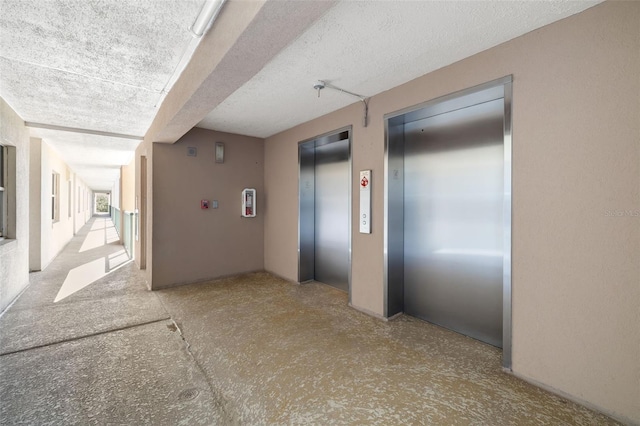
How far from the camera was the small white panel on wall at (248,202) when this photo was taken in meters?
5.08

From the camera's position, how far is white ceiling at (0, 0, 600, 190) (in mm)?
1836

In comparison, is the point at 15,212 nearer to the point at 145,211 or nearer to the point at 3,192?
the point at 3,192

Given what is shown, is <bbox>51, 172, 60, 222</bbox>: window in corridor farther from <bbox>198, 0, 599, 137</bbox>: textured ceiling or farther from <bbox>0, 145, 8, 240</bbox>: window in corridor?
<bbox>198, 0, 599, 137</bbox>: textured ceiling

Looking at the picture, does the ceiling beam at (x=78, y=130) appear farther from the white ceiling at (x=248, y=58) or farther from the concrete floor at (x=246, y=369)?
the concrete floor at (x=246, y=369)

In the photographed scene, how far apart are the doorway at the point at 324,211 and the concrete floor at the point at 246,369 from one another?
0.84 metres

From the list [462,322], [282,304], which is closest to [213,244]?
[282,304]

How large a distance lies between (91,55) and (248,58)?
157 centimetres

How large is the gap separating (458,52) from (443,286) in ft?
7.35

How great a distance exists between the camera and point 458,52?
7.74 ft

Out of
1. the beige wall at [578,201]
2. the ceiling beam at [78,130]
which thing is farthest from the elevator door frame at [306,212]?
the ceiling beam at [78,130]

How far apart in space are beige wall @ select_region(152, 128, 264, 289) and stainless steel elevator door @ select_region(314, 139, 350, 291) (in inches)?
53.6

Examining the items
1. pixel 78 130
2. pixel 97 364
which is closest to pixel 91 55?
pixel 97 364

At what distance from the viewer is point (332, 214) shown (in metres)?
4.39

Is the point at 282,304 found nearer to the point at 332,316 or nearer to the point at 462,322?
the point at 332,316
